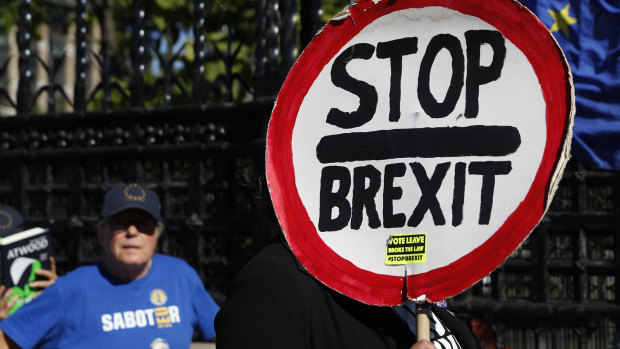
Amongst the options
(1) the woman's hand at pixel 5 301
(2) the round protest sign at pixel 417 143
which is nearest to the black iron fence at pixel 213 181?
(1) the woman's hand at pixel 5 301

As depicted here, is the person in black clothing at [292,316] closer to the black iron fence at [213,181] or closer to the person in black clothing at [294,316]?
the person in black clothing at [294,316]

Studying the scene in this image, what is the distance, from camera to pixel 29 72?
17.4 ft

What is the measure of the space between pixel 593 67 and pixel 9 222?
3.24 m

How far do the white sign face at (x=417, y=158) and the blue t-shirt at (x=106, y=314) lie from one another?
6.84 feet

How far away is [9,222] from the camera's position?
4.70 meters

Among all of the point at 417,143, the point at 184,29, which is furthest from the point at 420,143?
the point at 184,29

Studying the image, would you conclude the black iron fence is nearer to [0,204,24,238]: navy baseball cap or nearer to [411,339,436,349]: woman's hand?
[0,204,24,238]: navy baseball cap

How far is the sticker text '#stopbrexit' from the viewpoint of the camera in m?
1.80

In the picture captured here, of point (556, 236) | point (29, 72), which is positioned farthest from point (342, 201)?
point (29, 72)

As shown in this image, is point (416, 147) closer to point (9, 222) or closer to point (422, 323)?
point (422, 323)

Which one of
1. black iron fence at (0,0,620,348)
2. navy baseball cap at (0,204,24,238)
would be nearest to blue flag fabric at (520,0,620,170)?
black iron fence at (0,0,620,348)

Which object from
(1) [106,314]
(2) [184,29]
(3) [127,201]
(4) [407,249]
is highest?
(2) [184,29]

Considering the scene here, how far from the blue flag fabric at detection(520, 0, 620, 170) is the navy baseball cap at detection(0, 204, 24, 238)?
3.04m

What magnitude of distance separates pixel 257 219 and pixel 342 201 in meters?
→ 2.74
